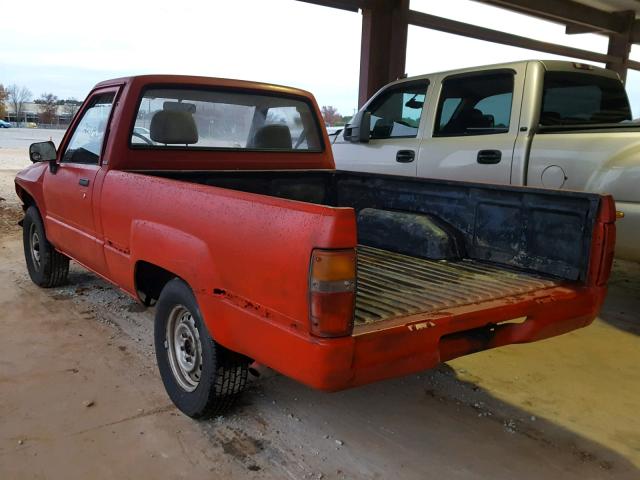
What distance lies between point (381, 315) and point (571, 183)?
2.81 m

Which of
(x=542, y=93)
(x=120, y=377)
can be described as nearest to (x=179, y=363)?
(x=120, y=377)

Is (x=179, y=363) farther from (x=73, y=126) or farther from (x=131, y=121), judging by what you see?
(x=73, y=126)

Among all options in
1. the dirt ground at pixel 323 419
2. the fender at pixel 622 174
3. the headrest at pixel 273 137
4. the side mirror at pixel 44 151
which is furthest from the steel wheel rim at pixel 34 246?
the fender at pixel 622 174

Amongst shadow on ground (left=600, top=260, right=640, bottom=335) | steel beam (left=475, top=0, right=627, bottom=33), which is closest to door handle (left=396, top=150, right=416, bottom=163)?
shadow on ground (left=600, top=260, right=640, bottom=335)

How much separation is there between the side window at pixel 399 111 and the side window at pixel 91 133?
3.04 metres

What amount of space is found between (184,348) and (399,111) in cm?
398

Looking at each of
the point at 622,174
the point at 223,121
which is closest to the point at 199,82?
the point at 223,121

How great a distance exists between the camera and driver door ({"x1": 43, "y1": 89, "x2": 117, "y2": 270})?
391cm

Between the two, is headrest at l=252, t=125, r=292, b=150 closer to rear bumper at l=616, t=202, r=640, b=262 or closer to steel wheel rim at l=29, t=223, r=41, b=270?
steel wheel rim at l=29, t=223, r=41, b=270

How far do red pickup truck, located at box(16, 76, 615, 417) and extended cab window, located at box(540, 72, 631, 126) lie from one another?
6.42 ft

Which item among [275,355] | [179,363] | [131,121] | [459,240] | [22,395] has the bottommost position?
[22,395]

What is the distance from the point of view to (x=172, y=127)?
3986mm

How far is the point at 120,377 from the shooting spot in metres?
3.49

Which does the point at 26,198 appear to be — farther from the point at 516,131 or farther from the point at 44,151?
the point at 516,131
